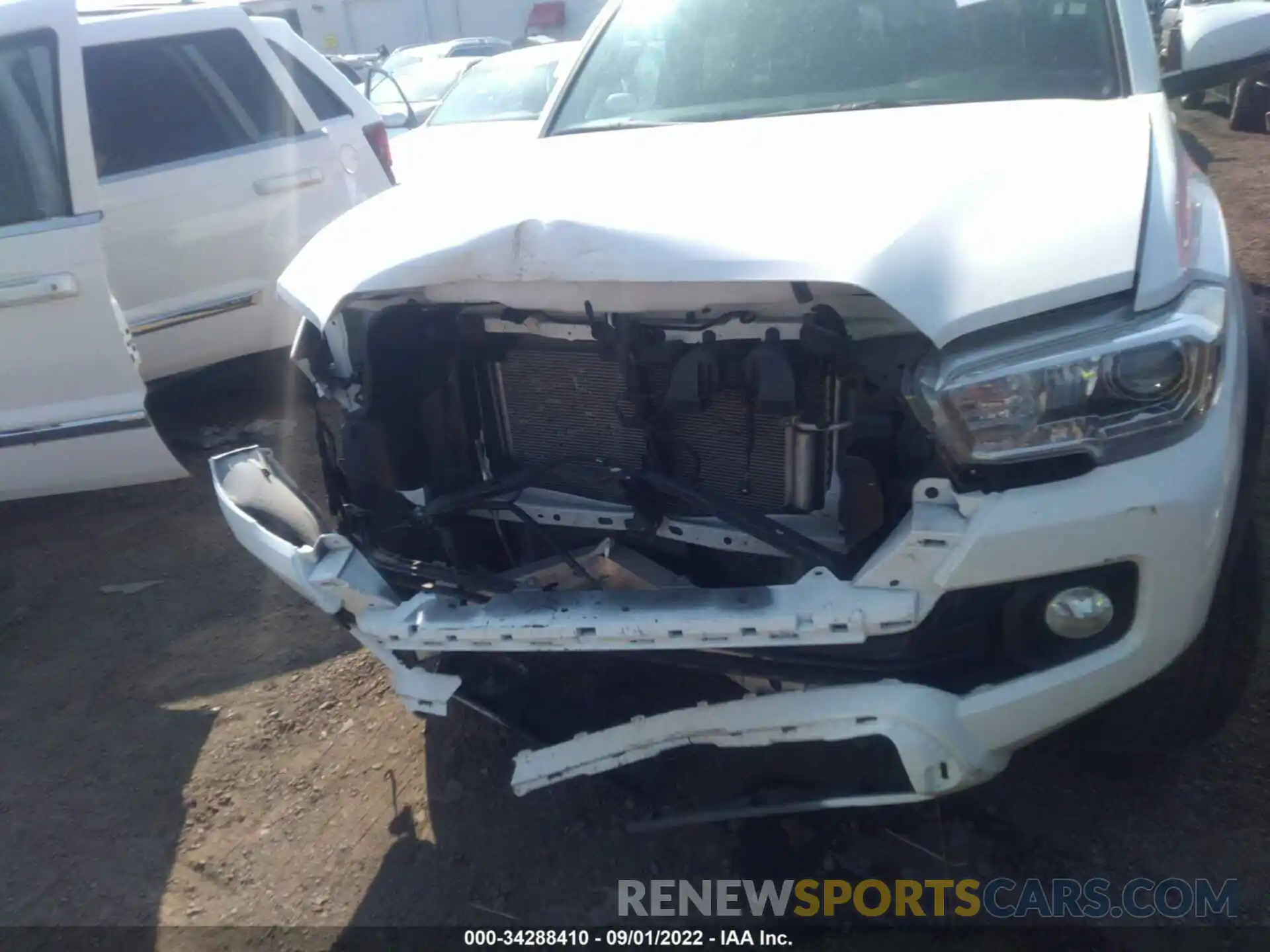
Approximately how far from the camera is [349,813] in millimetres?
2582

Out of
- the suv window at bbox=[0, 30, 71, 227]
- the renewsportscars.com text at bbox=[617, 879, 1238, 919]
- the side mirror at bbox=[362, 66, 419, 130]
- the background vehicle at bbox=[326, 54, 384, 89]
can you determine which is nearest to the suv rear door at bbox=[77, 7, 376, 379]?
the suv window at bbox=[0, 30, 71, 227]

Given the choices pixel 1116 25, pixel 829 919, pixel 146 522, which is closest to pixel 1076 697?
pixel 829 919

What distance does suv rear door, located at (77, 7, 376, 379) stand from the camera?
4.28 meters

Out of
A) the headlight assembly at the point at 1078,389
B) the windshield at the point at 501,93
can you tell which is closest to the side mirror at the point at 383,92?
the windshield at the point at 501,93

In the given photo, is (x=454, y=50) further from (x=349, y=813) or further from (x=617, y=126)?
(x=349, y=813)

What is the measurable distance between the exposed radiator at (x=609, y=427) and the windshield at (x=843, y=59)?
1.05m

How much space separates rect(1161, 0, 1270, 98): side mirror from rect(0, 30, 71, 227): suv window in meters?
3.66

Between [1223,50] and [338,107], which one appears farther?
[338,107]

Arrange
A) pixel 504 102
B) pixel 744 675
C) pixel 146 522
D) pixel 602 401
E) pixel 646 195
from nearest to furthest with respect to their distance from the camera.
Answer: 1. pixel 744 675
2. pixel 646 195
3. pixel 602 401
4. pixel 146 522
5. pixel 504 102

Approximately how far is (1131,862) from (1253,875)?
8.7 inches

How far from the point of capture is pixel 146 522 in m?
4.26

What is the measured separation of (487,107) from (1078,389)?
22.6ft

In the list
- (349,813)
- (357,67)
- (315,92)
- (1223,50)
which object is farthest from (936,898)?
(357,67)

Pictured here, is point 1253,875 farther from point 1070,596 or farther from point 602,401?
point 602,401
